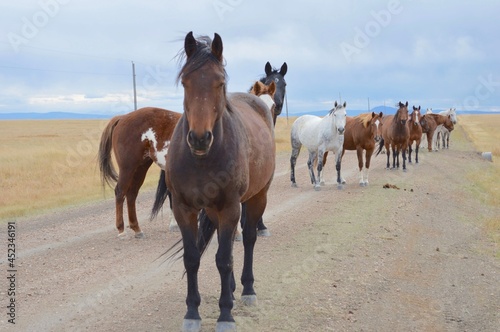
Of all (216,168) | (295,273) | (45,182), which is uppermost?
(216,168)

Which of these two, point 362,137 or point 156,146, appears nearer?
point 156,146

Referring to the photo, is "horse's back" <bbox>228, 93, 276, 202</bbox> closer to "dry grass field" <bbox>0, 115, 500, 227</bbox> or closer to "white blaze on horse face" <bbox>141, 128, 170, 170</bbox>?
"white blaze on horse face" <bbox>141, 128, 170, 170</bbox>

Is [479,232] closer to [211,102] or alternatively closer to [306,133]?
[306,133]

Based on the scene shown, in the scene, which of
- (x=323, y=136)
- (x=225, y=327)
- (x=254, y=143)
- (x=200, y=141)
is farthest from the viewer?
(x=323, y=136)

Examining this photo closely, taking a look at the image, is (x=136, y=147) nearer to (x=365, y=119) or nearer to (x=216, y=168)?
(x=216, y=168)

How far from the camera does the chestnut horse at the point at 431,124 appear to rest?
27578 mm

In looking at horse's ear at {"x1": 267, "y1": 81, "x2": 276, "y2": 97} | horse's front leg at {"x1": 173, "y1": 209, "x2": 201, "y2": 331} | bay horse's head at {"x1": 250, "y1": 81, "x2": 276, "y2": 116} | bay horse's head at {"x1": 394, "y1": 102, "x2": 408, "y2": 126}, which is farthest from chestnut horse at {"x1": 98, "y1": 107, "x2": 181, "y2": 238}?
bay horse's head at {"x1": 394, "y1": 102, "x2": 408, "y2": 126}

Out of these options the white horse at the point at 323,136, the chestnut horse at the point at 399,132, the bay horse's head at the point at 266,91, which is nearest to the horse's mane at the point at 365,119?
the white horse at the point at 323,136

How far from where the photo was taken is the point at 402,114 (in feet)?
61.6

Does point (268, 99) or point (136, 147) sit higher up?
point (268, 99)

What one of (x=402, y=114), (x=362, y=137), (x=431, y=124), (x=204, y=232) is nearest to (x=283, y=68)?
(x=204, y=232)

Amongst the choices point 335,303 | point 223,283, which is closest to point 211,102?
point 223,283

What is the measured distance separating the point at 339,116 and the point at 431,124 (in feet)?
53.0

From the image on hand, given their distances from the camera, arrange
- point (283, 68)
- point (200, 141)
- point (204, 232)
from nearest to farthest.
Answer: point (200, 141) < point (204, 232) < point (283, 68)
